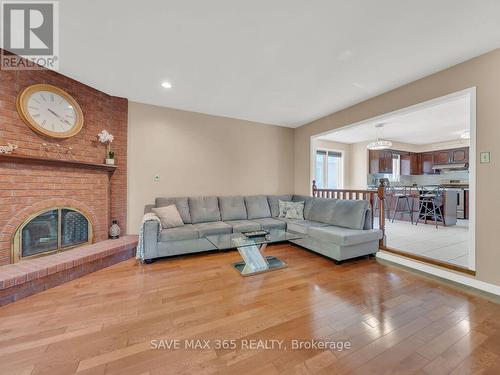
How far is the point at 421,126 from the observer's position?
5.22 m

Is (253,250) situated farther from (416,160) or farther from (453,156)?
(416,160)

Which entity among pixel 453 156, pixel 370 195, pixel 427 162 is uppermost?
pixel 453 156

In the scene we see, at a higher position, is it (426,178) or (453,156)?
(453,156)

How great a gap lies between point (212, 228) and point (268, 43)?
255cm

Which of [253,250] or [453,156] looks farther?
[453,156]

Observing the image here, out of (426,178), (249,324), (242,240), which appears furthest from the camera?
(426,178)

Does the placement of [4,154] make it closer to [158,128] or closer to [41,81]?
[41,81]

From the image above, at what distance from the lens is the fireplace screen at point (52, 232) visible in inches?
99.9

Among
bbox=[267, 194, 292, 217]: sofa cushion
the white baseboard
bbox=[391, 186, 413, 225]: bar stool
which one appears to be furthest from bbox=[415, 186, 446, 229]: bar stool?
bbox=[267, 194, 292, 217]: sofa cushion

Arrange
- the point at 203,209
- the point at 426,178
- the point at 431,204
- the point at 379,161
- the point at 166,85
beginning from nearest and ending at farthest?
the point at 166,85 < the point at 203,209 < the point at 431,204 < the point at 379,161 < the point at 426,178

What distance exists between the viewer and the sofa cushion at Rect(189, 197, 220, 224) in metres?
3.87

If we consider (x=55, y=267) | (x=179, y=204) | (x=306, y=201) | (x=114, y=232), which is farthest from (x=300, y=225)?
(x=55, y=267)

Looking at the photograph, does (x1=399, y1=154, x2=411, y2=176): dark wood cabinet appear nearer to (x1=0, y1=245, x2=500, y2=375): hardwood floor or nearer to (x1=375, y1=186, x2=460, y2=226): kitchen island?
(x1=375, y1=186, x2=460, y2=226): kitchen island

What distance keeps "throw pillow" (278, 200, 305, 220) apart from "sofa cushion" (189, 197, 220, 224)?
1.34 meters
